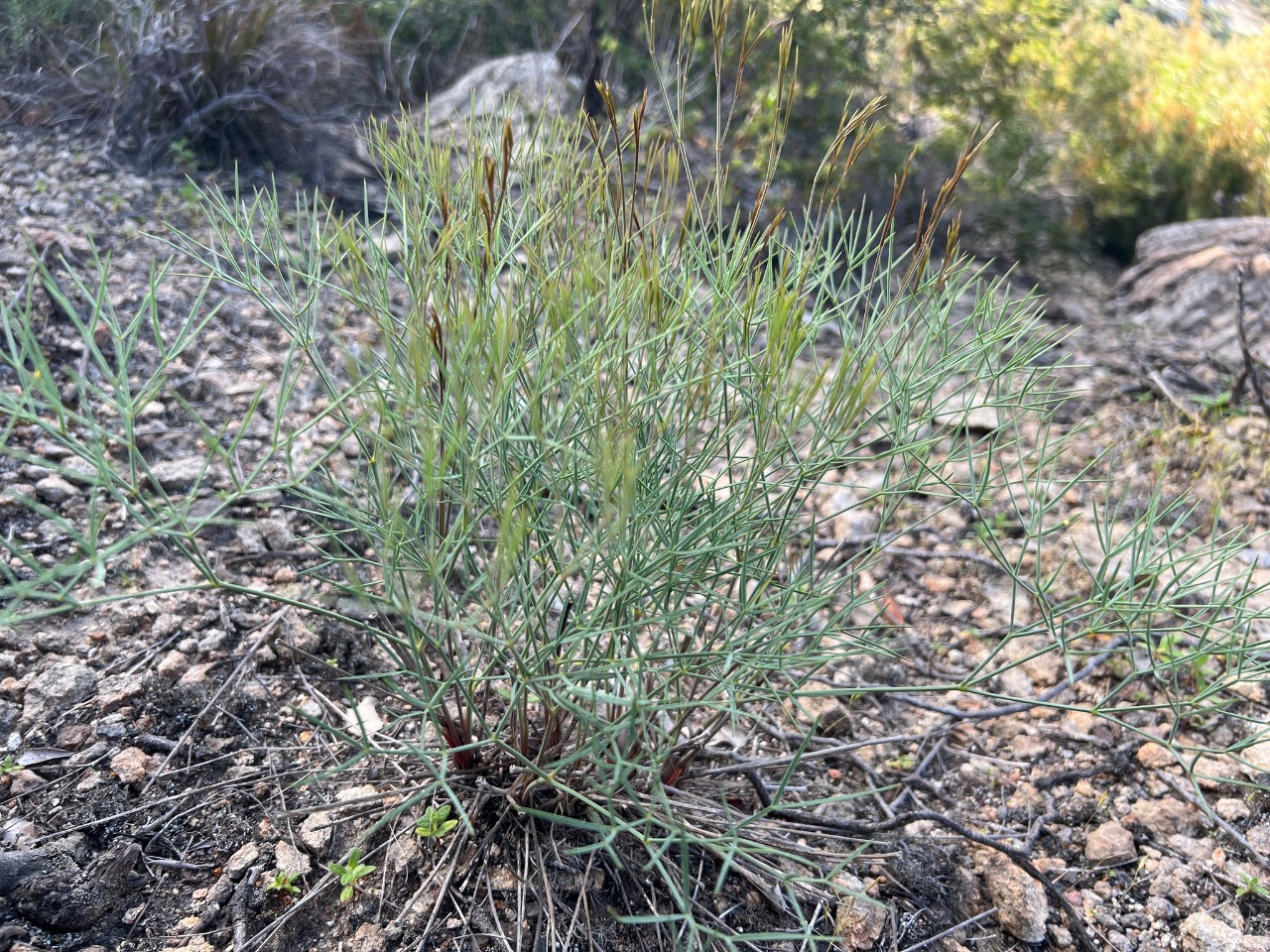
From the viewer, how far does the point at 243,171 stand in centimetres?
362

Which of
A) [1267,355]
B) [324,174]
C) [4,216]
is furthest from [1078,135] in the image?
[4,216]

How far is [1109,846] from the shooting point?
173cm

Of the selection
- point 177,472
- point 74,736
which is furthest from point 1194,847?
point 177,472

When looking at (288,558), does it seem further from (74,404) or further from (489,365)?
(489,365)

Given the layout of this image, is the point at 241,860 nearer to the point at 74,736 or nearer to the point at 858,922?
the point at 74,736

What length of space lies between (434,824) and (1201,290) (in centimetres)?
408

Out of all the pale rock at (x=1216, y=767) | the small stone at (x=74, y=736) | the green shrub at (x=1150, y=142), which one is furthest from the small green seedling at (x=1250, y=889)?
the green shrub at (x=1150, y=142)

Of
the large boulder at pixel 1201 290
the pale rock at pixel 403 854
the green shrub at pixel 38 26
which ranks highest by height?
the green shrub at pixel 38 26

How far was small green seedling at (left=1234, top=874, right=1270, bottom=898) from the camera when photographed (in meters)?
1.63

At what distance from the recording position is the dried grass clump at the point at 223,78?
127 inches

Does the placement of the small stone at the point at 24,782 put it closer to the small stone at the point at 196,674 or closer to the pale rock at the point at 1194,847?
the small stone at the point at 196,674

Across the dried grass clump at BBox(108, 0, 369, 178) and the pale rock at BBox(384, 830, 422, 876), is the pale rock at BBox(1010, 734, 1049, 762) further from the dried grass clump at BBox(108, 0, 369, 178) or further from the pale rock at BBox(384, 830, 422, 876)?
the dried grass clump at BBox(108, 0, 369, 178)

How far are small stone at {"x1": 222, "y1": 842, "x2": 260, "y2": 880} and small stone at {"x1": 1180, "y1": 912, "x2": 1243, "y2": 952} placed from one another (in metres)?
1.56

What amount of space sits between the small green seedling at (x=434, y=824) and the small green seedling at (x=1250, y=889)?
143 cm
